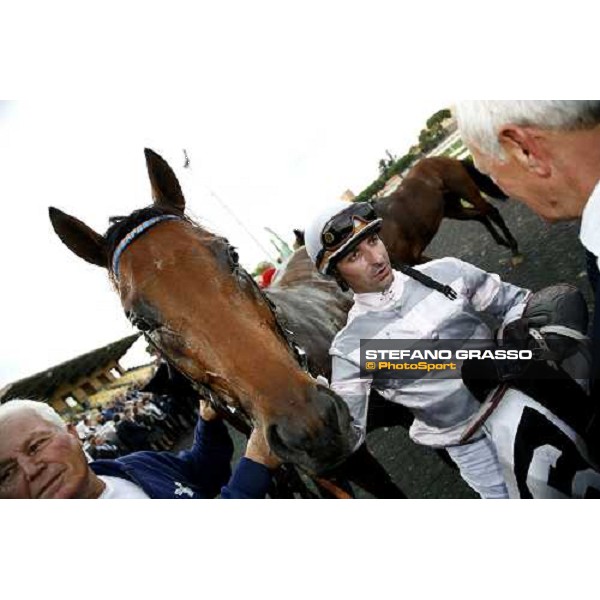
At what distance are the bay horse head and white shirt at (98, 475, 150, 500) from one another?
43 centimetres

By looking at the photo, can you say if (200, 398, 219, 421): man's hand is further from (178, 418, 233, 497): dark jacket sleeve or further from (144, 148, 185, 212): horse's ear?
(144, 148, 185, 212): horse's ear

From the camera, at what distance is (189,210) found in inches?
85.0

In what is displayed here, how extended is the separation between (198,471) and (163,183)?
1.38m

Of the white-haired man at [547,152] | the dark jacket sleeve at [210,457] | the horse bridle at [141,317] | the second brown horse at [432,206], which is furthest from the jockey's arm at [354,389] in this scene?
the second brown horse at [432,206]

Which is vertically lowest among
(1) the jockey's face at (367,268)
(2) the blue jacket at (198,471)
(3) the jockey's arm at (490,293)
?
(3) the jockey's arm at (490,293)

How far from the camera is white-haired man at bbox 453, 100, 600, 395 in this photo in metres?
0.94

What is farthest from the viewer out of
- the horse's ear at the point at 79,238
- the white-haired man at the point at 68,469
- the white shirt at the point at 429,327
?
the horse's ear at the point at 79,238

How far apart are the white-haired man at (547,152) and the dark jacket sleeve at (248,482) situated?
1003 mm

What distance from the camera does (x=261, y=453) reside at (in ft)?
4.92

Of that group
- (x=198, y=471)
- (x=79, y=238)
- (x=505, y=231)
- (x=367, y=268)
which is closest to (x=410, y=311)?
(x=367, y=268)

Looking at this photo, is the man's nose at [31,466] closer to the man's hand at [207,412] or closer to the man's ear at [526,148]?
the man's hand at [207,412]

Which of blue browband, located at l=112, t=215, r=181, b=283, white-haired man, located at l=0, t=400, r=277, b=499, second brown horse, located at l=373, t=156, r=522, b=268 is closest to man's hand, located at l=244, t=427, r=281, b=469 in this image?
white-haired man, located at l=0, t=400, r=277, b=499

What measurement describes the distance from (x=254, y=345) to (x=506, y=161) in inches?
38.3

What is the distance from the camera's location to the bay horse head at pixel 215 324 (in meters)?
1.46
